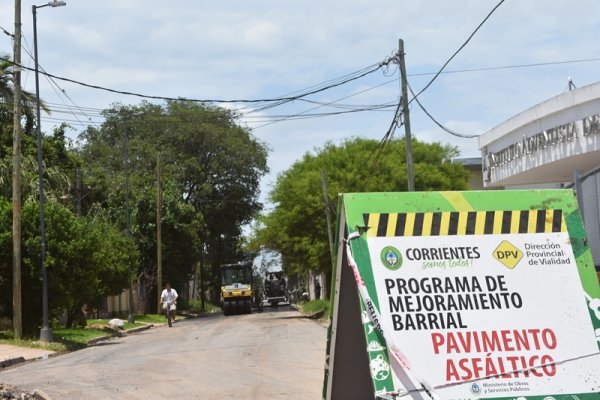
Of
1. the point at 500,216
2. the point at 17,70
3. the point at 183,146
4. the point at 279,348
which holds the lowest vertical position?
the point at 279,348

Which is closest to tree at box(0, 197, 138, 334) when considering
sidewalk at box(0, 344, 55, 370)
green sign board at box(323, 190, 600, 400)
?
sidewalk at box(0, 344, 55, 370)

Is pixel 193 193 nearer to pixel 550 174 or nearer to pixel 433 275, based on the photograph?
pixel 550 174

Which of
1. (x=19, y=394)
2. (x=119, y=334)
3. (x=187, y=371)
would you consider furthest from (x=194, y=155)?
(x=19, y=394)

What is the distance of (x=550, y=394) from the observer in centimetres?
580

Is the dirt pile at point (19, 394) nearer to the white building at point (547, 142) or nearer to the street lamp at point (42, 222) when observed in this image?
the white building at point (547, 142)

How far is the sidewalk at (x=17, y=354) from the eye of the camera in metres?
18.5

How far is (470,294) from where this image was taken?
611 centimetres

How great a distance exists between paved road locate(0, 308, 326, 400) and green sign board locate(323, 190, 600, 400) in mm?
4887

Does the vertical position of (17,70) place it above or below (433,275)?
above

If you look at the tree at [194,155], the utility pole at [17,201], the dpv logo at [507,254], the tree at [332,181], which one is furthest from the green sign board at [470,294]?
the tree at [194,155]

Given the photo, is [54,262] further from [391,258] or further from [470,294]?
[470,294]

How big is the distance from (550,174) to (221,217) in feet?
147

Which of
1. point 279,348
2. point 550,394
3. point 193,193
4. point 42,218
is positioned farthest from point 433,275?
point 193,193

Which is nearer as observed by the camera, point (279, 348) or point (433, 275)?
point (433, 275)
